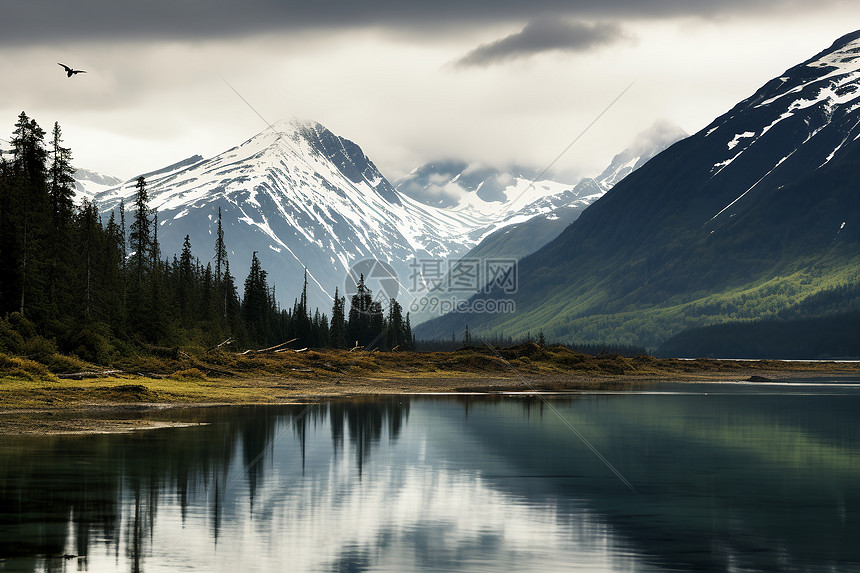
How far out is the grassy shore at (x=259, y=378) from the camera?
60.0 m

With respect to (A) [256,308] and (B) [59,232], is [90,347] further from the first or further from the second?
(A) [256,308]

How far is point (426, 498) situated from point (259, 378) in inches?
2562

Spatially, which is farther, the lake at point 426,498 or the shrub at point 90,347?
the shrub at point 90,347

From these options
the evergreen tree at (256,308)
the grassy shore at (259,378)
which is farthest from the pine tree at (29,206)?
the evergreen tree at (256,308)

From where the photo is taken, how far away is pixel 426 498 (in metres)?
34.0

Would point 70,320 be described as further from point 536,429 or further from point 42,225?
point 536,429

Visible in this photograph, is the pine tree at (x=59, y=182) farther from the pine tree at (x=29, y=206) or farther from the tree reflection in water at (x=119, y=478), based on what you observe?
the tree reflection in water at (x=119, y=478)

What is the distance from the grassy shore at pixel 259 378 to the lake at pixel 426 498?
7.15 m

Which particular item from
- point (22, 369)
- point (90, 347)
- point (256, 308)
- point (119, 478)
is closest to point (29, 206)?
point (90, 347)

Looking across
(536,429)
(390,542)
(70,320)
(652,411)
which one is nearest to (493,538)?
(390,542)

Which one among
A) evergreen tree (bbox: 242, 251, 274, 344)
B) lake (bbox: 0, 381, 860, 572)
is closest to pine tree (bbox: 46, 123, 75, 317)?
lake (bbox: 0, 381, 860, 572)

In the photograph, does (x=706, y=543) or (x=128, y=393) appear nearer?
(x=706, y=543)

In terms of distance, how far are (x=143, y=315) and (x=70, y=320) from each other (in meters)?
14.2

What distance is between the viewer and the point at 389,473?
40.3 metres
